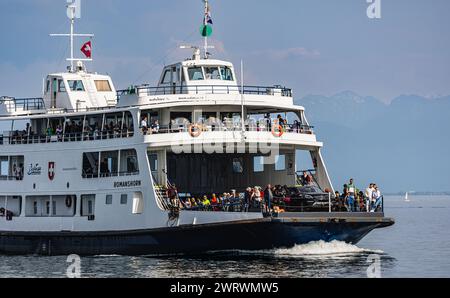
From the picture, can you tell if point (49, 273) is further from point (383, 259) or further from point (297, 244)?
point (383, 259)

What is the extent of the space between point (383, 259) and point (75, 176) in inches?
471

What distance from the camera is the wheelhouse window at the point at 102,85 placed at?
45.4 meters

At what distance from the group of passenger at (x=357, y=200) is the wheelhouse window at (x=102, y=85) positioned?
42.8 feet

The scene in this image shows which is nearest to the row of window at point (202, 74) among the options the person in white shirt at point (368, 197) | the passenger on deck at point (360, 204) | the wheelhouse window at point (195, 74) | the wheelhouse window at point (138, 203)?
the wheelhouse window at point (195, 74)

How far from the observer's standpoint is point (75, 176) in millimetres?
40469

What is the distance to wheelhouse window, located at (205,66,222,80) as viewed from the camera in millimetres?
42312

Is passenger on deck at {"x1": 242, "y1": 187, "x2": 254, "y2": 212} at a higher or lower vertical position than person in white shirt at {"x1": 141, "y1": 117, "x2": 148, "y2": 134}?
lower

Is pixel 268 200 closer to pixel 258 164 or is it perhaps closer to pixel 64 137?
pixel 258 164

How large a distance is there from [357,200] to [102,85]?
13910mm

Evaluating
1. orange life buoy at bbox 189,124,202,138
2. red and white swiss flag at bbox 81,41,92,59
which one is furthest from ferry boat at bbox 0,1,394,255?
red and white swiss flag at bbox 81,41,92,59

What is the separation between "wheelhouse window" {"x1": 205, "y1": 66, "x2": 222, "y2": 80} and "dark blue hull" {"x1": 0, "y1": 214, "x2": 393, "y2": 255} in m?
7.82

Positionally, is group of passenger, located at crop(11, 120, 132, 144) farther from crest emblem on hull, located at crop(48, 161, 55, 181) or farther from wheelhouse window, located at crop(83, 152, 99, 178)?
crest emblem on hull, located at crop(48, 161, 55, 181)

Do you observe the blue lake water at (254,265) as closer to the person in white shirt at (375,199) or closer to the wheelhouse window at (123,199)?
the person in white shirt at (375,199)
